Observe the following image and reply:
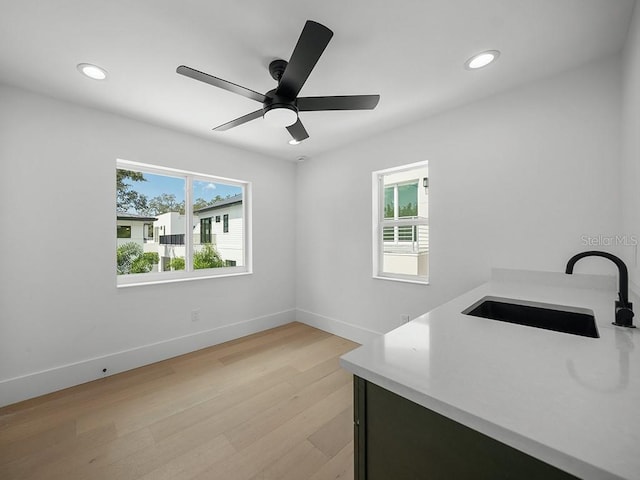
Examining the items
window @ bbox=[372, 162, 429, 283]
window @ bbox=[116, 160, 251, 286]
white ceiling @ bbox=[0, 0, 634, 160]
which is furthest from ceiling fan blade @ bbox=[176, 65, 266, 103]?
window @ bbox=[372, 162, 429, 283]

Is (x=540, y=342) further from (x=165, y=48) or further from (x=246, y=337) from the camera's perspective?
(x=246, y=337)

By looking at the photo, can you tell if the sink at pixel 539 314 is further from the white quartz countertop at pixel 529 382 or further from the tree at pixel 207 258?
the tree at pixel 207 258

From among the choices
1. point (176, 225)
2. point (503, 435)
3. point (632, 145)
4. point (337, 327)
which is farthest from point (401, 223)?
point (503, 435)

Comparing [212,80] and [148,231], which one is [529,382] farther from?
[148,231]

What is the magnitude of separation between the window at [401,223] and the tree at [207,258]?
1992mm

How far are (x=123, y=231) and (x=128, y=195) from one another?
1.23ft

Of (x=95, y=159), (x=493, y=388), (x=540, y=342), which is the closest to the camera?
(x=493, y=388)

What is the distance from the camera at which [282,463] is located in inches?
62.2

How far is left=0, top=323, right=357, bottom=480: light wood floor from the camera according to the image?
61.2 inches

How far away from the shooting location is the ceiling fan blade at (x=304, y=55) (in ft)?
4.09

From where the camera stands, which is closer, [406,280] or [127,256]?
[127,256]

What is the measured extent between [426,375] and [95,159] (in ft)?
10.4

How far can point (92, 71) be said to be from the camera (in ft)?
6.40

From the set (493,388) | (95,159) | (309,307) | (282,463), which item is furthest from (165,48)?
(309,307)
